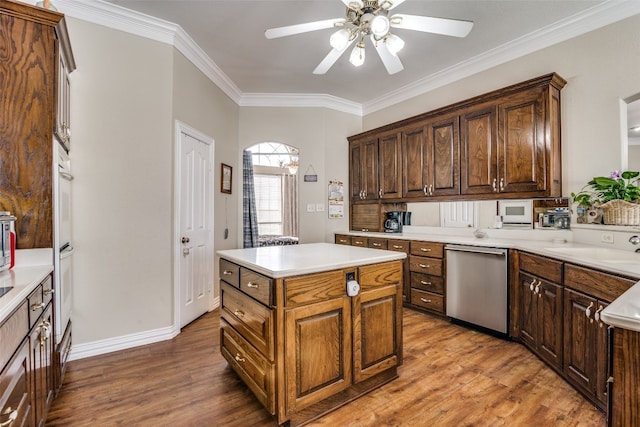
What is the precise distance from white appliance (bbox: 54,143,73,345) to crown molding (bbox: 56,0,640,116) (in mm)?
1307

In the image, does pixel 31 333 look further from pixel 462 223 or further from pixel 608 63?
pixel 608 63

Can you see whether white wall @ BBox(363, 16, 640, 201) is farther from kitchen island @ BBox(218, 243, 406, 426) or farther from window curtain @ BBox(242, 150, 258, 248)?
window curtain @ BBox(242, 150, 258, 248)

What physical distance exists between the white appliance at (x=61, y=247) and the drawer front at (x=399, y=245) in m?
3.16

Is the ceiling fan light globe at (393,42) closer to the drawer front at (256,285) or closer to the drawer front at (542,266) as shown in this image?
the drawer front at (256,285)

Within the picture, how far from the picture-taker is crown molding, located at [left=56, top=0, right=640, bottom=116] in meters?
2.51

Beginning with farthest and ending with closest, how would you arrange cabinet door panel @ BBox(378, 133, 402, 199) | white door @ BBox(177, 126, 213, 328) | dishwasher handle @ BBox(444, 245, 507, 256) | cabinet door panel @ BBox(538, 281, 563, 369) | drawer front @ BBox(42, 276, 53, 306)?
1. cabinet door panel @ BBox(378, 133, 402, 199)
2. white door @ BBox(177, 126, 213, 328)
3. dishwasher handle @ BBox(444, 245, 507, 256)
4. cabinet door panel @ BBox(538, 281, 563, 369)
5. drawer front @ BBox(42, 276, 53, 306)

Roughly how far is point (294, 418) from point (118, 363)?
160 cm

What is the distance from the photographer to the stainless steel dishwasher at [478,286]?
9.07 feet

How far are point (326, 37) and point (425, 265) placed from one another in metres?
2.66

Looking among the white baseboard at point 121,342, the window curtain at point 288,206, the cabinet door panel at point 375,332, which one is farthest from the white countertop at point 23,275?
the window curtain at point 288,206

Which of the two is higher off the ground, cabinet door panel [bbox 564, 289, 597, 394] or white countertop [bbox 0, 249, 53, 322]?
white countertop [bbox 0, 249, 53, 322]

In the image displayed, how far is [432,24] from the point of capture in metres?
1.84

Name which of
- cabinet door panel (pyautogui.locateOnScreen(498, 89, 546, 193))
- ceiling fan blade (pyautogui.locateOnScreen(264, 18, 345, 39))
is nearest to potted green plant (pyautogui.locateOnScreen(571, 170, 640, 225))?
cabinet door panel (pyautogui.locateOnScreen(498, 89, 546, 193))

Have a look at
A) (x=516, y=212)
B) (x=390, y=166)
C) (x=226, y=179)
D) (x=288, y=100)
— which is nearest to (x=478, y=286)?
(x=516, y=212)
